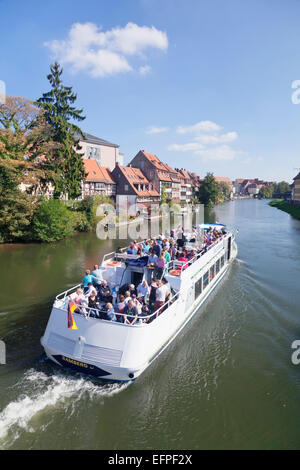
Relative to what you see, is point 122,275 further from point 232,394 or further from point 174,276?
point 232,394

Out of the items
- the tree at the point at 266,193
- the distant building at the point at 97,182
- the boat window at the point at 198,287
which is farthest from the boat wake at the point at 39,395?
the tree at the point at 266,193

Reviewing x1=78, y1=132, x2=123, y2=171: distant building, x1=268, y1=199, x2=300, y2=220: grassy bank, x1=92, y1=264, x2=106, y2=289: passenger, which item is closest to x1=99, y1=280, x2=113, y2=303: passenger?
x1=92, y1=264, x2=106, y2=289: passenger

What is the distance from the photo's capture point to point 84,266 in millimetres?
23484

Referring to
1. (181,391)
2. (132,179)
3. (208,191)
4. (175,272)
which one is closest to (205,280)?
(175,272)

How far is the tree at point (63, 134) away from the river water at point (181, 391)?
2375 centimetres

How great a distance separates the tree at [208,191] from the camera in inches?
3730

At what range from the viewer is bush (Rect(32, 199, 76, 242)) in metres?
31.2

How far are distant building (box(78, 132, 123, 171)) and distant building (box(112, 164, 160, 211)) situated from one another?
22.8ft

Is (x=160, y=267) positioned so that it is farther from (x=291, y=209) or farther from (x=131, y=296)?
(x=291, y=209)

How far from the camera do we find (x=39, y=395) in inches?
342

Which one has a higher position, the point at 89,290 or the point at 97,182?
the point at 97,182

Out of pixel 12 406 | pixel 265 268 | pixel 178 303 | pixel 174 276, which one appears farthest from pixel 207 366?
pixel 265 268

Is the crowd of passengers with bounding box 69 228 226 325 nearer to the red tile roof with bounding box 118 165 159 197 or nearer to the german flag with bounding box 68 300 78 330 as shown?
the german flag with bounding box 68 300 78 330

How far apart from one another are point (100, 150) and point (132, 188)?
1367cm
